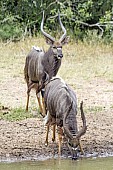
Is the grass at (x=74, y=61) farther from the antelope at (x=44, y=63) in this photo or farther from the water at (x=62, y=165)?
the water at (x=62, y=165)

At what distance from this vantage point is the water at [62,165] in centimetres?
902

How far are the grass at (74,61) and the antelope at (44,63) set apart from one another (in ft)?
9.26

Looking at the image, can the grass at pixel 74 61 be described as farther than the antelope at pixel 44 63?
Yes

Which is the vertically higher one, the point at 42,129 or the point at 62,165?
the point at 42,129

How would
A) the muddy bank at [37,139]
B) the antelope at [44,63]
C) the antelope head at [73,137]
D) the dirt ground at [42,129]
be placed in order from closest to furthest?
the antelope head at [73,137], the muddy bank at [37,139], the dirt ground at [42,129], the antelope at [44,63]

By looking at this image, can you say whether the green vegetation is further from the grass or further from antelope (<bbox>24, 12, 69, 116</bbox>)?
antelope (<bbox>24, 12, 69, 116</bbox>)

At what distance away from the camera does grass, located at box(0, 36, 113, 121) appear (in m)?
15.8

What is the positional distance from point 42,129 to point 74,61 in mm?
6983

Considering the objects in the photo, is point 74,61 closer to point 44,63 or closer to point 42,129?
point 44,63

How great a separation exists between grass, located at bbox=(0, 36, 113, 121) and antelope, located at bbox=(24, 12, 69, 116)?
282cm

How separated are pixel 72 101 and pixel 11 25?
38.9ft

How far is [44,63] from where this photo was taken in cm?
1174

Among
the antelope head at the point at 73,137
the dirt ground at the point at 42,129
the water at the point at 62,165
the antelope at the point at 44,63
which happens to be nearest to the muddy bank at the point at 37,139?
the dirt ground at the point at 42,129

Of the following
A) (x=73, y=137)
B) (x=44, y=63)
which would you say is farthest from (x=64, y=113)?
(x=44, y=63)
